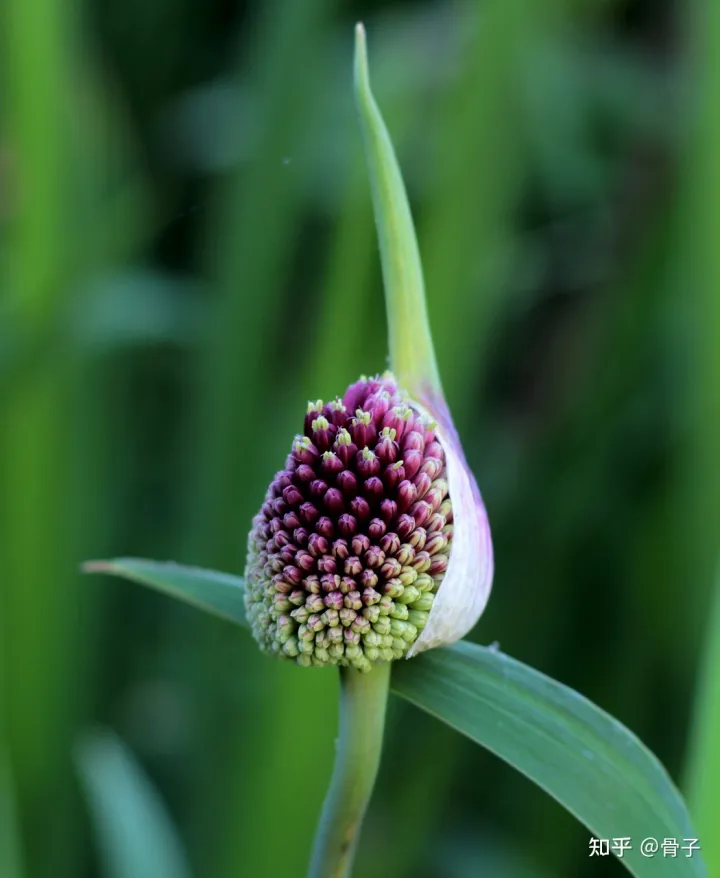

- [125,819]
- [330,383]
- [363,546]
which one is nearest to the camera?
[363,546]

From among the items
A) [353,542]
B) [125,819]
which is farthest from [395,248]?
[125,819]

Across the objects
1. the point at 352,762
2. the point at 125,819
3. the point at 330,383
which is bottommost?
the point at 125,819

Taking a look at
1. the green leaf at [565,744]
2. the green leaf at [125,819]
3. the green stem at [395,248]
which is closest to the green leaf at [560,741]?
the green leaf at [565,744]

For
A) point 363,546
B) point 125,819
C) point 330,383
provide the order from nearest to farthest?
point 363,546 → point 125,819 → point 330,383

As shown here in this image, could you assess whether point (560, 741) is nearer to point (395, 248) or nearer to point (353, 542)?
point (353, 542)

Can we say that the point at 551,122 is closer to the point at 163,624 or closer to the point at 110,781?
the point at 163,624

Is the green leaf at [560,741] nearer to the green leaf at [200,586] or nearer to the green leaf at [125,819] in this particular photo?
the green leaf at [200,586]

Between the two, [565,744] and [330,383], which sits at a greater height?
[330,383]

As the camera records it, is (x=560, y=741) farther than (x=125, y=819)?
No
